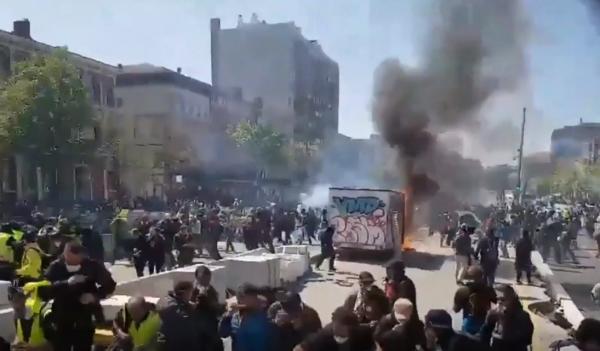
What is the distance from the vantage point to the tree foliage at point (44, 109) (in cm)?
2584

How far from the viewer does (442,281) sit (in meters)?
13.6

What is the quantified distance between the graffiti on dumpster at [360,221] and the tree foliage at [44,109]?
49.2 feet

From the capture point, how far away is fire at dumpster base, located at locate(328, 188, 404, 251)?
52.9 ft

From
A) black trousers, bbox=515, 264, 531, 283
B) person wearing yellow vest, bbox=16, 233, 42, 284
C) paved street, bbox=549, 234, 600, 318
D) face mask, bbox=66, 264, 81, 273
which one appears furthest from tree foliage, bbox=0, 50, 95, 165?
face mask, bbox=66, 264, 81, 273

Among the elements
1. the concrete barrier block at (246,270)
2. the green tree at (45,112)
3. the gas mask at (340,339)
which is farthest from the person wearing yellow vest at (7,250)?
the green tree at (45,112)

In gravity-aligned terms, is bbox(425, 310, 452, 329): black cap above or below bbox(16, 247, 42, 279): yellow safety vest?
above

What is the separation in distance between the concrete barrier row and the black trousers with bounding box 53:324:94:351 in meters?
4.94

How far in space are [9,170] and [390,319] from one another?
2989 cm

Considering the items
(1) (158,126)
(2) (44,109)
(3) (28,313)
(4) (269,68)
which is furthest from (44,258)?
(4) (269,68)

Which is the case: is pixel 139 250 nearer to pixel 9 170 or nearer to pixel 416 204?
pixel 416 204

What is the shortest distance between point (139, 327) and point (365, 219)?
39.8ft

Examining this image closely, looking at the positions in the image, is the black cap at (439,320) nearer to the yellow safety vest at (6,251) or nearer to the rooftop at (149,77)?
the yellow safety vest at (6,251)

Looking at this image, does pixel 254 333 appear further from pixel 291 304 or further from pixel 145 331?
pixel 145 331

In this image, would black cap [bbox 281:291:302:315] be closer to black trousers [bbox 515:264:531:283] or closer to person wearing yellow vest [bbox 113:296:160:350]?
person wearing yellow vest [bbox 113:296:160:350]
